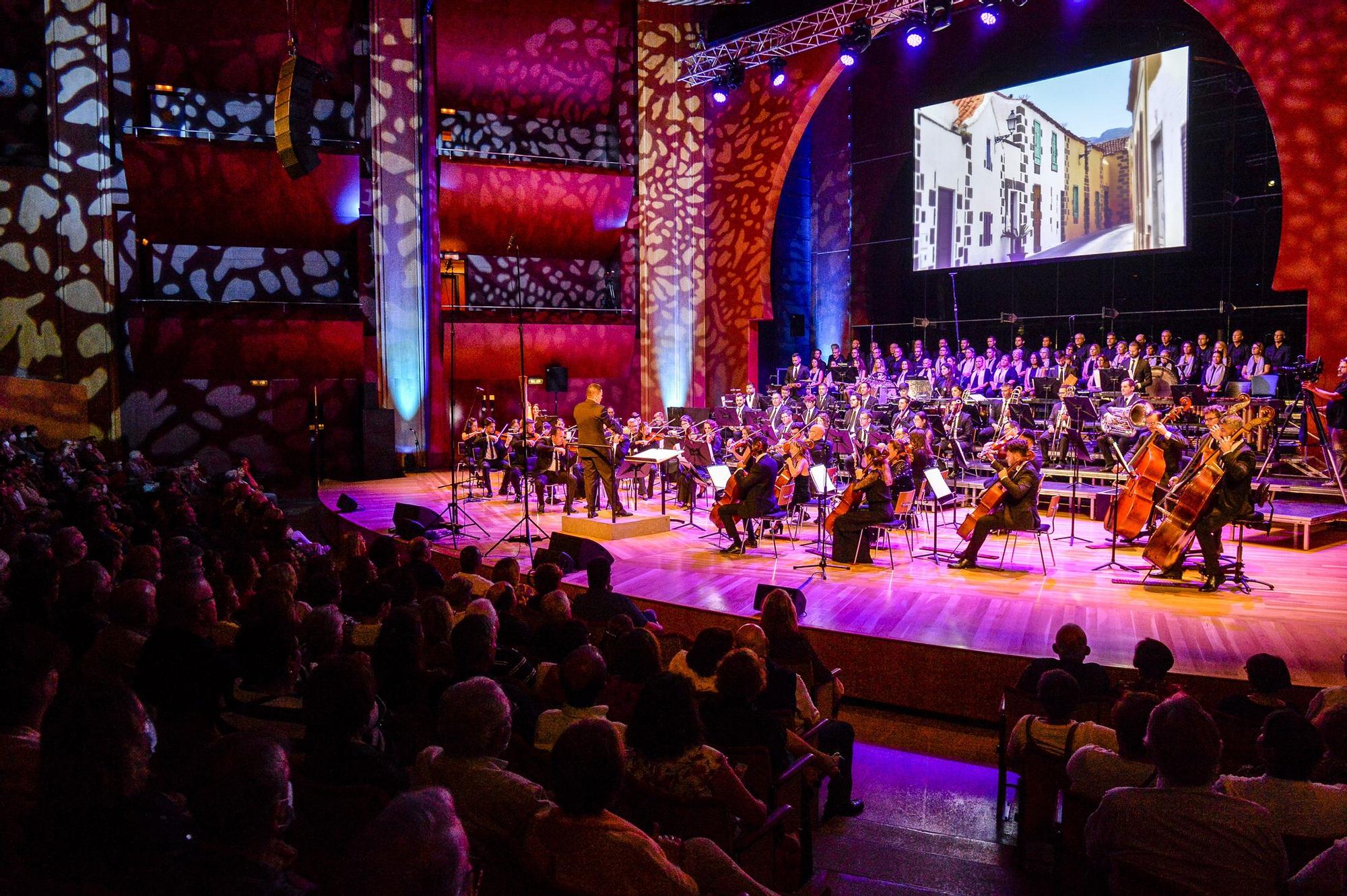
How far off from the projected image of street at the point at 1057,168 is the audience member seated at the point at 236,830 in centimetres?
1529

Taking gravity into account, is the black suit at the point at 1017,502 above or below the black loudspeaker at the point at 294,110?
below

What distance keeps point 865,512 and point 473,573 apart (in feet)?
12.8

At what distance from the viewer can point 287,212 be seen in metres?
15.6

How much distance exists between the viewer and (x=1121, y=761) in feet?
10.0

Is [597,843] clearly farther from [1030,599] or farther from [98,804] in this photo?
[1030,599]

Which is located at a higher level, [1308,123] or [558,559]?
[1308,123]

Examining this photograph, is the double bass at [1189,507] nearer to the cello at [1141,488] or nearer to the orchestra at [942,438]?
the orchestra at [942,438]

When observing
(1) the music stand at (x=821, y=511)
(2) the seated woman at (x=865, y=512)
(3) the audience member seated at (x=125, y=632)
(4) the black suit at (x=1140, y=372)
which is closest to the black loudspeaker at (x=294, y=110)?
(1) the music stand at (x=821, y=511)

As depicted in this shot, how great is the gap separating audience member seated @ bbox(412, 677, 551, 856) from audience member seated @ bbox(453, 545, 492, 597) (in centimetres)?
237

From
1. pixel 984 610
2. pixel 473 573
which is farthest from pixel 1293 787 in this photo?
pixel 473 573

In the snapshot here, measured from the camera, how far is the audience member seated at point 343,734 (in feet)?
8.15

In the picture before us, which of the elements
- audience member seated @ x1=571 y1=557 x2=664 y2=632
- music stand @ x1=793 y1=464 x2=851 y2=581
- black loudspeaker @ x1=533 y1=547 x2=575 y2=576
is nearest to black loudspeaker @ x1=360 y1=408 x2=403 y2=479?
black loudspeaker @ x1=533 y1=547 x2=575 y2=576

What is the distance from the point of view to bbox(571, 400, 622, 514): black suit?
995 cm

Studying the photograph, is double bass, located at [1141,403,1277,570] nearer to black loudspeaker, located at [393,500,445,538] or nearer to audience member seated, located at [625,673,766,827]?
audience member seated, located at [625,673,766,827]
